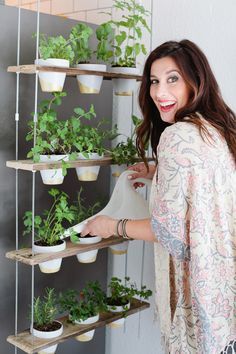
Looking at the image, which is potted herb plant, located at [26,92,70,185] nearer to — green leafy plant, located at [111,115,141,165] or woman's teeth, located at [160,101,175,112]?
green leafy plant, located at [111,115,141,165]

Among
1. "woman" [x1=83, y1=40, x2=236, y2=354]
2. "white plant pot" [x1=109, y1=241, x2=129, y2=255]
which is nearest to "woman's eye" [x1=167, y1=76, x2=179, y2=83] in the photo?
"woman" [x1=83, y1=40, x2=236, y2=354]

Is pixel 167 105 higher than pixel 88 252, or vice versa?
pixel 167 105

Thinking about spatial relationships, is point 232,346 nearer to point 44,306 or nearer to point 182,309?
point 182,309

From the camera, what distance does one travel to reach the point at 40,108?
222 cm

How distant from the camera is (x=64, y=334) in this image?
2.16m

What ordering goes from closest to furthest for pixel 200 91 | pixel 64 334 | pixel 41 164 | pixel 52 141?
pixel 200 91, pixel 41 164, pixel 52 141, pixel 64 334

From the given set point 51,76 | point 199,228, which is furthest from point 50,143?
point 199,228

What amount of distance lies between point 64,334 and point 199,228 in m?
0.85

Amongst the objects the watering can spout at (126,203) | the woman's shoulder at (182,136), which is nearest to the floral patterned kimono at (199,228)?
the woman's shoulder at (182,136)

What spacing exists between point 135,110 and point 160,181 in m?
1.08

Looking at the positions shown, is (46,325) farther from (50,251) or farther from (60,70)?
(60,70)

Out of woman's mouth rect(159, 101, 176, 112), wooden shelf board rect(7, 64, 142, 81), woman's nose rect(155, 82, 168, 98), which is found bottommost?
woman's mouth rect(159, 101, 176, 112)

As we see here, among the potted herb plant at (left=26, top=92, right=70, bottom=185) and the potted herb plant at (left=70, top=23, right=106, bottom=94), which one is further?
the potted herb plant at (left=70, top=23, right=106, bottom=94)

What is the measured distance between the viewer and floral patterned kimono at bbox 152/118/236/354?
65.7 inches
